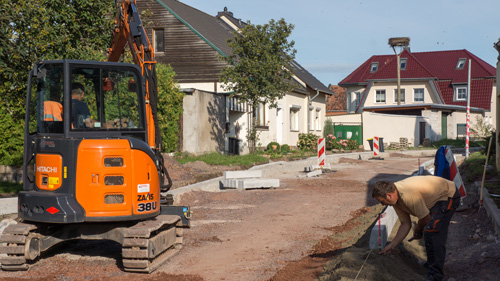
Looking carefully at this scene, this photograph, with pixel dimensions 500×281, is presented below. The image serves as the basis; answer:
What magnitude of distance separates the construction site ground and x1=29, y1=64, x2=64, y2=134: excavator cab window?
1.91 metres

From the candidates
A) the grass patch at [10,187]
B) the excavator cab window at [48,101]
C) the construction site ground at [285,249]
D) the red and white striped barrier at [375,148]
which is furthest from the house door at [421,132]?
the excavator cab window at [48,101]

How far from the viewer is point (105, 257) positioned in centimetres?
880

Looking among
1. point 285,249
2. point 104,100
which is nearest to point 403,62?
point 285,249

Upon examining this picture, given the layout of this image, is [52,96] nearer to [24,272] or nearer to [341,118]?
[24,272]

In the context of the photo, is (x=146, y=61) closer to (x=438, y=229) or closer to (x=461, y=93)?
(x=438, y=229)

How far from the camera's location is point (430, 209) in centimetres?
680

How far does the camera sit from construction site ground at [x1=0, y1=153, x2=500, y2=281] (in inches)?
291

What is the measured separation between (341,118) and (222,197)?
32924mm

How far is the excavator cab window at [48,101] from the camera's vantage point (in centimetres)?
809

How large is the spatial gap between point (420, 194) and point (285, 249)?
3.11m

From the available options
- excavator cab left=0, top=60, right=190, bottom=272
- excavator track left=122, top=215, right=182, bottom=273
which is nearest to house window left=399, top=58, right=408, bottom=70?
excavator cab left=0, top=60, right=190, bottom=272

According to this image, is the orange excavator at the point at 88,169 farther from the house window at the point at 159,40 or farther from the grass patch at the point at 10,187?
the house window at the point at 159,40

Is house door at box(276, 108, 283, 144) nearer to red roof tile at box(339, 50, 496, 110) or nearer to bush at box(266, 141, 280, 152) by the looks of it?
bush at box(266, 141, 280, 152)

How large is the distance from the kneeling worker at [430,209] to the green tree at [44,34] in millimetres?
9043
